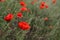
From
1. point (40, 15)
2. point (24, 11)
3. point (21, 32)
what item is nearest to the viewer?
point (21, 32)

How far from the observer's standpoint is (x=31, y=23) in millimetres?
3604

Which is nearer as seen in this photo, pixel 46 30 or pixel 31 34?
pixel 31 34

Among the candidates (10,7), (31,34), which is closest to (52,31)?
(31,34)

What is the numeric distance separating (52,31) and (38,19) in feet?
0.95

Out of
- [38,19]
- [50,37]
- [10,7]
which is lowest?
[50,37]

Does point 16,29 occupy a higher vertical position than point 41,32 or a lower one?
higher

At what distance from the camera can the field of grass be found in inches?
117

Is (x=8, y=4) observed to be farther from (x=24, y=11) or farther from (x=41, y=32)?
(x=41, y=32)

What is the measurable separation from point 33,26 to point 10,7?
463 mm

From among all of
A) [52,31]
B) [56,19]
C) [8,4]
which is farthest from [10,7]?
[56,19]

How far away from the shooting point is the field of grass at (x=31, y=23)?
2960 millimetres

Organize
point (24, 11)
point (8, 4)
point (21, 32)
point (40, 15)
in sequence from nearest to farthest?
point (21, 32) → point (8, 4) → point (24, 11) → point (40, 15)

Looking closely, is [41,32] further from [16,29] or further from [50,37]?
[16,29]

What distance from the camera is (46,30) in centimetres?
370
